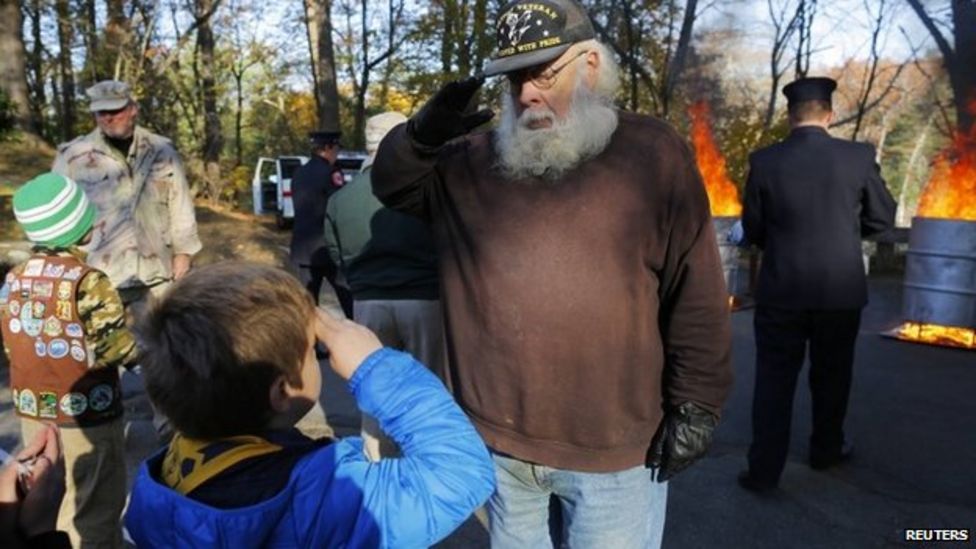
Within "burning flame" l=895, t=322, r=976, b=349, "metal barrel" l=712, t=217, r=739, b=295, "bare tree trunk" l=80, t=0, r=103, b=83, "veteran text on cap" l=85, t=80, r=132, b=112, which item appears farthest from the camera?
"bare tree trunk" l=80, t=0, r=103, b=83

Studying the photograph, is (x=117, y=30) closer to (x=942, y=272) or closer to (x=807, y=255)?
(x=942, y=272)

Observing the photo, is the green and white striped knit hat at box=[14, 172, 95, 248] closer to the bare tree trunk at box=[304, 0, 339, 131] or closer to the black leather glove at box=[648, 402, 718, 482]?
the black leather glove at box=[648, 402, 718, 482]

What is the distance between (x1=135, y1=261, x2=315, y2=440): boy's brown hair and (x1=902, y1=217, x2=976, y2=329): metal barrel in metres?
6.89

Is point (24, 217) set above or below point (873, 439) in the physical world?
above

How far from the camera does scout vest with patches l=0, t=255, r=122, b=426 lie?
8.50 feet

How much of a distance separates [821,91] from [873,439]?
6.91ft

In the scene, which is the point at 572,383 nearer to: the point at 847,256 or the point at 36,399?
the point at 36,399

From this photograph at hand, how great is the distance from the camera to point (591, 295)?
71.0 inches

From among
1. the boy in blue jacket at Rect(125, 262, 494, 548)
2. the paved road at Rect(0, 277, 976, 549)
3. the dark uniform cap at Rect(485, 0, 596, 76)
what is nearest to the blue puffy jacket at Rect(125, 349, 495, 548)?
the boy in blue jacket at Rect(125, 262, 494, 548)

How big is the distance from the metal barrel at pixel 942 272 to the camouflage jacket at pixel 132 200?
6237 millimetres

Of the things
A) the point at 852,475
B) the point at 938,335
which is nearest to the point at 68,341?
the point at 852,475

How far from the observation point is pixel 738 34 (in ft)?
55.0

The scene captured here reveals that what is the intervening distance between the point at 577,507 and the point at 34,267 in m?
2.05

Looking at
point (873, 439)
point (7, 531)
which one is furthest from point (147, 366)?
point (873, 439)
